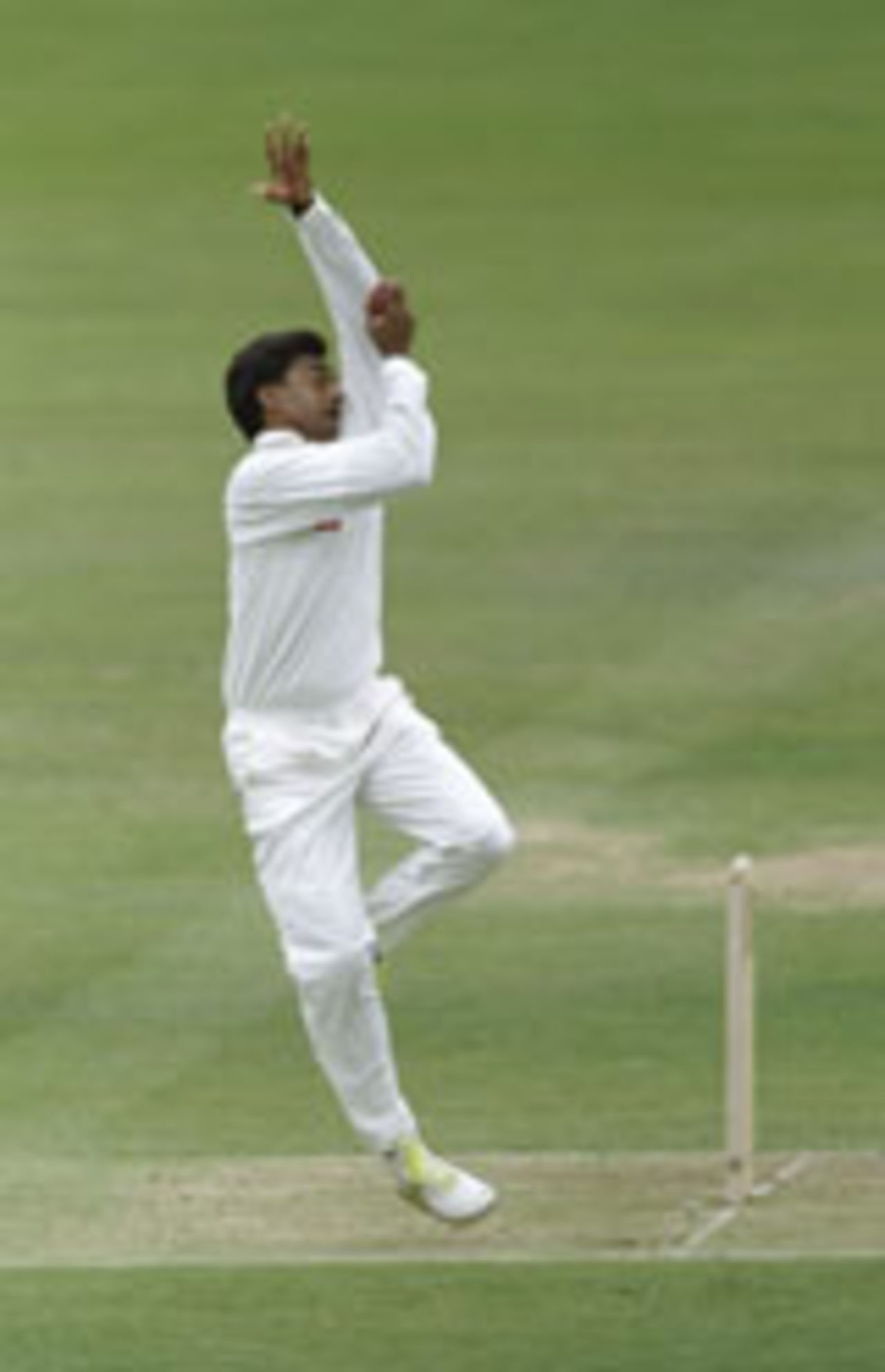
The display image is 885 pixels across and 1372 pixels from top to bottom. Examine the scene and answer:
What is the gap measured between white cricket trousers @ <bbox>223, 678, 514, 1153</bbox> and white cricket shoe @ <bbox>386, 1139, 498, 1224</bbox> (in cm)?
8

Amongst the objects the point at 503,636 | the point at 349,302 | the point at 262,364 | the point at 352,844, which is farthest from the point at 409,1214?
the point at 503,636

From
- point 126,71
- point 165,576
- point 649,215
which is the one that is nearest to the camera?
point 165,576

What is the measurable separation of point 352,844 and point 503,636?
10397 millimetres

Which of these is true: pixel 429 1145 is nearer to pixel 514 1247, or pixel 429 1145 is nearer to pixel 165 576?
pixel 514 1247

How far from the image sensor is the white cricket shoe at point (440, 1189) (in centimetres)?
1203

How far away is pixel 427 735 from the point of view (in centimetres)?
1239

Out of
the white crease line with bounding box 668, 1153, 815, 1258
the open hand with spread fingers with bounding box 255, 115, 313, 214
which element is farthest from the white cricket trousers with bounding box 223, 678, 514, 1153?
the open hand with spread fingers with bounding box 255, 115, 313, 214

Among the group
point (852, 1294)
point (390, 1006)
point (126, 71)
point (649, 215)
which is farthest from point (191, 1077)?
point (126, 71)

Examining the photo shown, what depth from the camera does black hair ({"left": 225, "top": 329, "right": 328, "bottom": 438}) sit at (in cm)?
Answer: 1230

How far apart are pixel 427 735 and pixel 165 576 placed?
11.5 m

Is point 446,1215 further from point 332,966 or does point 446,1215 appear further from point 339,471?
point 339,471

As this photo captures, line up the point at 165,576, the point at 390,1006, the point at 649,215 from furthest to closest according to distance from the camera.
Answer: the point at 649,215, the point at 165,576, the point at 390,1006

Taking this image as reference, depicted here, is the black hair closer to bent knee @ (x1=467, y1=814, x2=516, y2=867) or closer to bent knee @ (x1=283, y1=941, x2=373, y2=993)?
bent knee @ (x1=467, y1=814, x2=516, y2=867)

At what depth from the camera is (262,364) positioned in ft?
40.4
